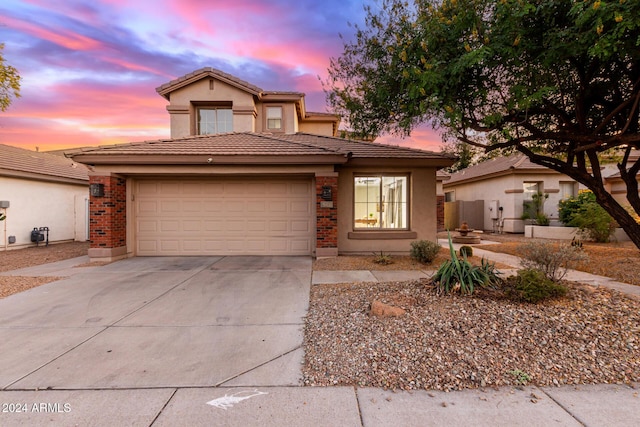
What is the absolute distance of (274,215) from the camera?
9961 mm

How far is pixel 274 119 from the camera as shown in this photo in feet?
52.8

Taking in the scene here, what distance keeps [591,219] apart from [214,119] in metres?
16.8

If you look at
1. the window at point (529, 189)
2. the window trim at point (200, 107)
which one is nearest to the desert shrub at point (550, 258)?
the window trim at point (200, 107)

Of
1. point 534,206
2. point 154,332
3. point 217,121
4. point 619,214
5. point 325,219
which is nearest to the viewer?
point 154,332

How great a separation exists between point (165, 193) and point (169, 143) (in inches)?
63.5

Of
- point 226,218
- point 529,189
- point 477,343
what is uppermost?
point 529,189

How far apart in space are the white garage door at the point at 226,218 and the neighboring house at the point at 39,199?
620cm

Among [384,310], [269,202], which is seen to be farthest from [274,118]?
[384,310]

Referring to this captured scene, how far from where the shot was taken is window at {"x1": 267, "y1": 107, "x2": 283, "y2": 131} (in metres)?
16.0

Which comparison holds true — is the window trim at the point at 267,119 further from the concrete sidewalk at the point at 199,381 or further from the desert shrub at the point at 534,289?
the desert shrub at the point at 534,289

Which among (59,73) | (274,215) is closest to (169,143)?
(274,215)

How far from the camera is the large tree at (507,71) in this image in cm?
499

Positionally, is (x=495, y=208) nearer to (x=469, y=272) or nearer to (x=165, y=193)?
(x=469, y=272)

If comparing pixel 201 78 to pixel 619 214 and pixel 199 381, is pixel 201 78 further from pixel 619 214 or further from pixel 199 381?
pixel 619 214
